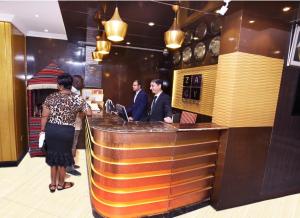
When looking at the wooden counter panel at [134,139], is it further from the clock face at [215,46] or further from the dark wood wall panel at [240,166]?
the clock face at [215,46]

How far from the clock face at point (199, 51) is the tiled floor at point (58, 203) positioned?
8.84 feet

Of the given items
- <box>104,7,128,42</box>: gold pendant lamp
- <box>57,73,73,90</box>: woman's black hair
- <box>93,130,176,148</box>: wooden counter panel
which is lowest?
<box>93,130,176,148</box>: wooden counter panel

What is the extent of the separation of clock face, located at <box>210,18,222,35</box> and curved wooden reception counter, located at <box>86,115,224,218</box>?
1760 millimetres

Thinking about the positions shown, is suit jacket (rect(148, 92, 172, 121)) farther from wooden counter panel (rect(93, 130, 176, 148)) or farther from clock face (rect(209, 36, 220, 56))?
clock face (rect(209, 36, 220, 56))

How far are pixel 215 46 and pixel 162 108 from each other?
1.45 metres

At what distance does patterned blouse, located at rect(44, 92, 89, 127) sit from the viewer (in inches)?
114

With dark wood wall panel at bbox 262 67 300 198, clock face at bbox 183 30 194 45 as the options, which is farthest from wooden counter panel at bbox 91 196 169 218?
clock face at bbox 183 30 194 45

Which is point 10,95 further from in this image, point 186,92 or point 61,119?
point 186,92

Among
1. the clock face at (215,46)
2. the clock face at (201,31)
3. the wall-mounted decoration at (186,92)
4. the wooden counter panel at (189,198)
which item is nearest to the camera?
the wooden counter panel at (189,198)

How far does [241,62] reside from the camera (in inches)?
106

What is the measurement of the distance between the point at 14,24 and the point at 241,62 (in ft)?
13.8

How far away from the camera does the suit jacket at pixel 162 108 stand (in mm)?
3398

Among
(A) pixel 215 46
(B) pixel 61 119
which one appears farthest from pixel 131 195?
(A) pixel 215 46

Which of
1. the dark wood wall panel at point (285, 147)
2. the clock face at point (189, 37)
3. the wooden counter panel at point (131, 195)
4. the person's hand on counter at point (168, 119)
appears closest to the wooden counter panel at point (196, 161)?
the wooden counter panel at point (131, 195)
